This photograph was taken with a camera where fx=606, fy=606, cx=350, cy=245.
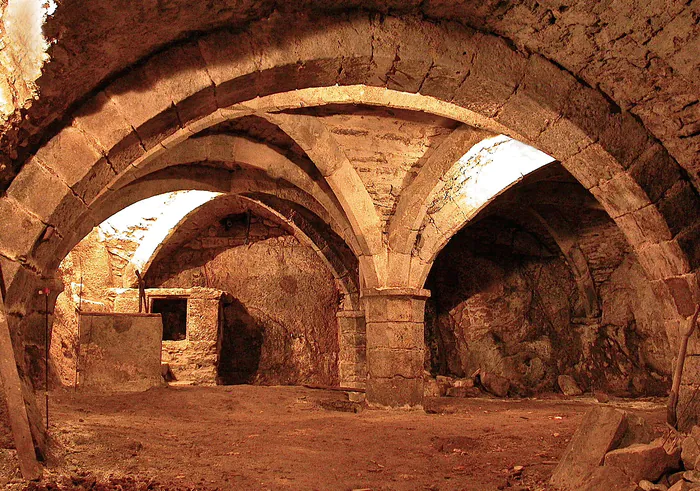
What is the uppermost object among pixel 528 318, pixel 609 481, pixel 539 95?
pixel 539 95

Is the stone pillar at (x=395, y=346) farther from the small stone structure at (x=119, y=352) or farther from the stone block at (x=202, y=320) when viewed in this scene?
the stone block at (x=202, y=320)

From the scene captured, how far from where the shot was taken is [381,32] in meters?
3.17

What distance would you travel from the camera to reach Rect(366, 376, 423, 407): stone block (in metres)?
6.80

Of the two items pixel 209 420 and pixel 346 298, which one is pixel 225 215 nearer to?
pixel 346 298

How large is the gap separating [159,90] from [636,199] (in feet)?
9.03

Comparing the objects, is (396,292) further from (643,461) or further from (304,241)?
(643,461)

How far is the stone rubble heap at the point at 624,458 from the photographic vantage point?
2.64 m

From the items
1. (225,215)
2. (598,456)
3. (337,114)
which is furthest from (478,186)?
(225,215)

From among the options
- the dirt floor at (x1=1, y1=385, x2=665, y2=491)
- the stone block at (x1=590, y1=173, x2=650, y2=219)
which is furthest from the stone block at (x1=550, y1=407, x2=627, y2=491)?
the stone block at (x1=590, y1=173, x2=650, y2=219)

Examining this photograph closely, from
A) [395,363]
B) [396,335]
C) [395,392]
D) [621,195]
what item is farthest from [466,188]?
[621,195]

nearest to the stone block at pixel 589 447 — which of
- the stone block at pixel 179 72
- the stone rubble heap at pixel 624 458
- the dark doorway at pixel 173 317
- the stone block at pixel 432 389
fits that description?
the stone rubble heap at pixel 624 458

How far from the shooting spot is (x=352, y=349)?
388 inches

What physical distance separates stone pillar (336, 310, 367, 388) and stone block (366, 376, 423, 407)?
2.82 metres

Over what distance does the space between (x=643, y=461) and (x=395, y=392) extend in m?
4.24
